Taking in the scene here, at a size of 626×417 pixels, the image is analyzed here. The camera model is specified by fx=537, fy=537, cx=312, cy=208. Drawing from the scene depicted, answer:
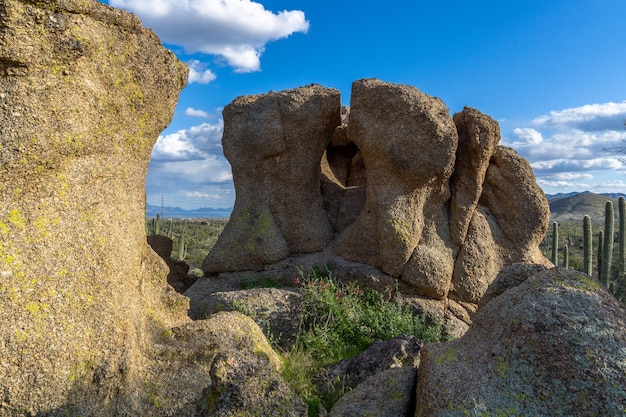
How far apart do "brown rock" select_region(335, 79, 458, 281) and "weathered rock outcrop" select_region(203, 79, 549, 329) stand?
18mm

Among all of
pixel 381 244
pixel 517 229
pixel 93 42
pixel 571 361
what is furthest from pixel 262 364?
pixel 517 229

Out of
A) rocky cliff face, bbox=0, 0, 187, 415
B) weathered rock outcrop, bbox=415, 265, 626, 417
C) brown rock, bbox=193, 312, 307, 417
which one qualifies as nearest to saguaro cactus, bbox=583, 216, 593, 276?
weathered rock outcrop, bbox=415, 265, 626, 417

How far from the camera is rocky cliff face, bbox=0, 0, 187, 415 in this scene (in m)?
3.95

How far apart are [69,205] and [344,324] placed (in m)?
4.70

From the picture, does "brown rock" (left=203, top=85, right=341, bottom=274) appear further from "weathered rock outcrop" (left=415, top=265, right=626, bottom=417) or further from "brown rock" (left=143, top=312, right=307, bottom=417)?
"weathered rock outcrop" (left=415, top=265, right=626, bottom=417)

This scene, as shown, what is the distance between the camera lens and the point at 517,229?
32.6ft

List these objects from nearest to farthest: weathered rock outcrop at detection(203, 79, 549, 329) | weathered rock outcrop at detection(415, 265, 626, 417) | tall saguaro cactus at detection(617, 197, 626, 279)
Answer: weathered rock outcrop at detection(415, 265, 626, 417)
weathered rock outcrop at detection(203, 79, 549, 329)
tall saguaro cactus at detection(617, 197, 626, 279)

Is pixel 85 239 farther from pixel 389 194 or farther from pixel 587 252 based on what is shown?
pixel 587 252

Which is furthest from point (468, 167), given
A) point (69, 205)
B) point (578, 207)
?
point (578, 207)

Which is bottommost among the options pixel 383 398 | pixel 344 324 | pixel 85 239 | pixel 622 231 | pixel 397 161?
pixel 344 324

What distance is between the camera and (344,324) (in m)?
7.97

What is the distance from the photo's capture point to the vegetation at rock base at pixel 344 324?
7.35 metres

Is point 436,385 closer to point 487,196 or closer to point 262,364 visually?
point 262,364

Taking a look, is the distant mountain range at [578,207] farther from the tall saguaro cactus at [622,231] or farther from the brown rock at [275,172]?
the brown rock at [275,172]
